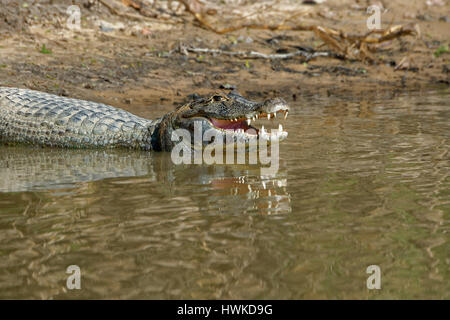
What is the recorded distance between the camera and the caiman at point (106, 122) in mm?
5734

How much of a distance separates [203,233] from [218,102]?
2674mm

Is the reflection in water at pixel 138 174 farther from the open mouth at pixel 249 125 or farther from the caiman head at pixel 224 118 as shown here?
the open mouth at pixel 249 125

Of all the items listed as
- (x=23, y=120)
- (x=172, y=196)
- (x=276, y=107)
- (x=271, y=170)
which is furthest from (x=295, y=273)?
(x=23, y=120)

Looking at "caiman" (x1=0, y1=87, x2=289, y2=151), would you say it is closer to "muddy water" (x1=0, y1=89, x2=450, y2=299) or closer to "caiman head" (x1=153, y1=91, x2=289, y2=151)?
"caiman head" (x1=153, y1=91, x2=289, y2=151)

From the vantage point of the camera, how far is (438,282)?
105 inches

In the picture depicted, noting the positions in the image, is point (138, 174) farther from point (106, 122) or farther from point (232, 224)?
point (232, 224)

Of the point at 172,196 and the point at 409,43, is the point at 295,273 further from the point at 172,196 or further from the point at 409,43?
the point at 409,43

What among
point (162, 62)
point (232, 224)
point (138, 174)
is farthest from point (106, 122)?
point (162, 62)

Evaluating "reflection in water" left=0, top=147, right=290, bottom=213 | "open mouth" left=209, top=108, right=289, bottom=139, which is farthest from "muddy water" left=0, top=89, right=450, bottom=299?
"open mouth" left=209, top=108, right=289, bottom=139

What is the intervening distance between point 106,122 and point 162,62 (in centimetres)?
401

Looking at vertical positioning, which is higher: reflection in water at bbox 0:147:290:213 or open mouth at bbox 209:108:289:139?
open mouth at bbox 209:108:289:139

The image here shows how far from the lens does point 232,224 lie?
11.5ft

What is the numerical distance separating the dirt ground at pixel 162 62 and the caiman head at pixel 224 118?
2.45 m

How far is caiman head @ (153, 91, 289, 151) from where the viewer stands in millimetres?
5426
